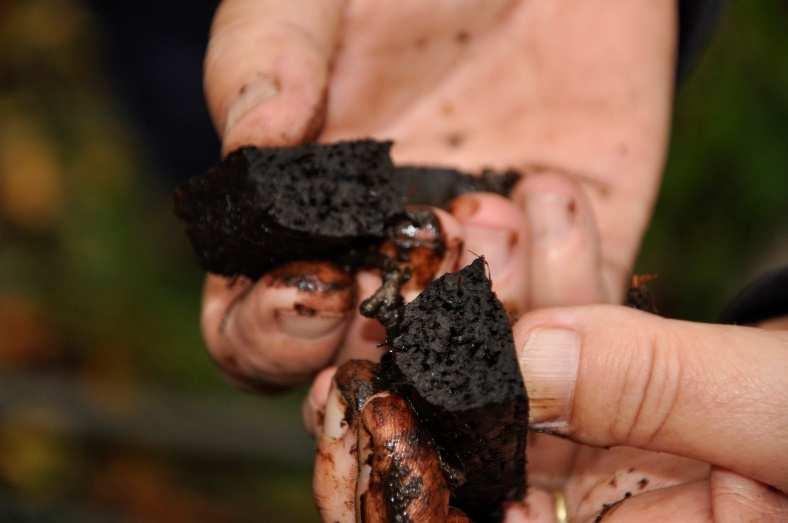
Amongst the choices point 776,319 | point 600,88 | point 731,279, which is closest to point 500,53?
point 600,88

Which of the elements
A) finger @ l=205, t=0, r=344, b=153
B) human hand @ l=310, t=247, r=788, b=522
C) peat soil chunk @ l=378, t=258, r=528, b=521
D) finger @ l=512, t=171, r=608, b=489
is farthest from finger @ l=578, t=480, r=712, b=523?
finger @ l=205, t=0, r=344, b=153

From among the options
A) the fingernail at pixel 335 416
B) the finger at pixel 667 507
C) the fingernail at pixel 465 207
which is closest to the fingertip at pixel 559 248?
the fingernail at pixel 465 207

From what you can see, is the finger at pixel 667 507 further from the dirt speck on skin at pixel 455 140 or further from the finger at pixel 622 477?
the dirt speck on skin at pixel 455 140

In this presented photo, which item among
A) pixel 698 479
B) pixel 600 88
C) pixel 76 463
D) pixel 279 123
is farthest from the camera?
pixel 76 463

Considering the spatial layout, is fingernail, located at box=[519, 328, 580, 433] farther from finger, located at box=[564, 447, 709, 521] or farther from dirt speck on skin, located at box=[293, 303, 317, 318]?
dirt speck on skin, located at box=[293, 303, 317, 318]

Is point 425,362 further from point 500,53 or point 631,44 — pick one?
point 631,44

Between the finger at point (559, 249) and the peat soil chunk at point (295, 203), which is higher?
the peat soil chunk at point (295, 203)
